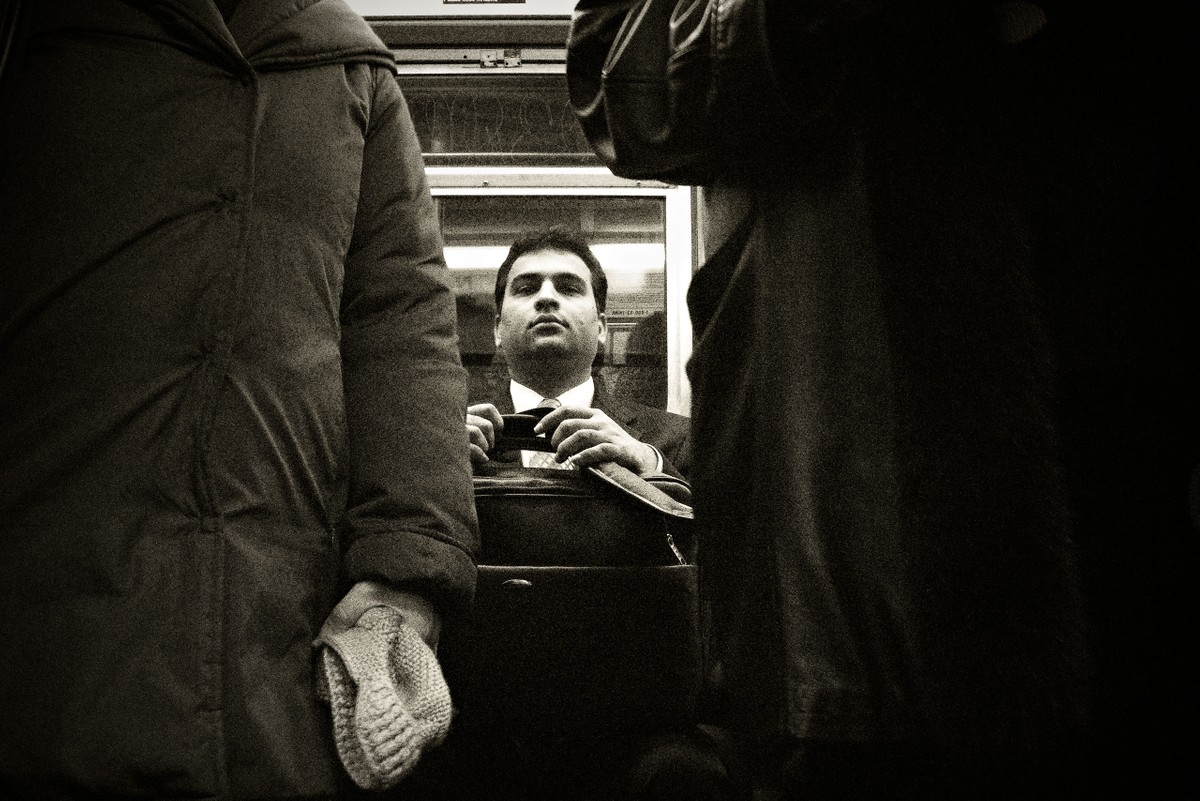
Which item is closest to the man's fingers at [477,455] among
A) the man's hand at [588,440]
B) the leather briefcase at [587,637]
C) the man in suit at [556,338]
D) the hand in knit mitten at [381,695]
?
the man's hand at [588,440]

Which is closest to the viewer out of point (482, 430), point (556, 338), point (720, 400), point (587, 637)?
point (720, 400)

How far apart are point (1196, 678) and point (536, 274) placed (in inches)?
79.5

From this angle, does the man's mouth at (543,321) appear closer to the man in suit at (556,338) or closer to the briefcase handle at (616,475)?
the man in suit at (556,338)

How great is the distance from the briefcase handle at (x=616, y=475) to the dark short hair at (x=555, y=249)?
37.0 inches

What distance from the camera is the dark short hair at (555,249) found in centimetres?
259

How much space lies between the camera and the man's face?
8.11 feet

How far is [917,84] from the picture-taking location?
851 mm

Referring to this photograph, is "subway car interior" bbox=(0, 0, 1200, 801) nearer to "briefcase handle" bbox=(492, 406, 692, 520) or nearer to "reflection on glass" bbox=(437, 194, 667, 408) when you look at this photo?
"briefcase handle" bbox=(492, 406, 692, 520)

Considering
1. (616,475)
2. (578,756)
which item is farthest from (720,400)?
(578,756)

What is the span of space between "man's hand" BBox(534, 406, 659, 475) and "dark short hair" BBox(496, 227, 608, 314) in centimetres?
110

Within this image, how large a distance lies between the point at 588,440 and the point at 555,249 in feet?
4.00

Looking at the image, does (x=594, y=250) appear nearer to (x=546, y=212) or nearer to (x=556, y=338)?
(x=546, y=212)

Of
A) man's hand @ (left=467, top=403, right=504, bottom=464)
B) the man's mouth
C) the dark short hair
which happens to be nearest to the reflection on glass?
the dark short hair

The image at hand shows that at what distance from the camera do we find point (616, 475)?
140 centimetres
